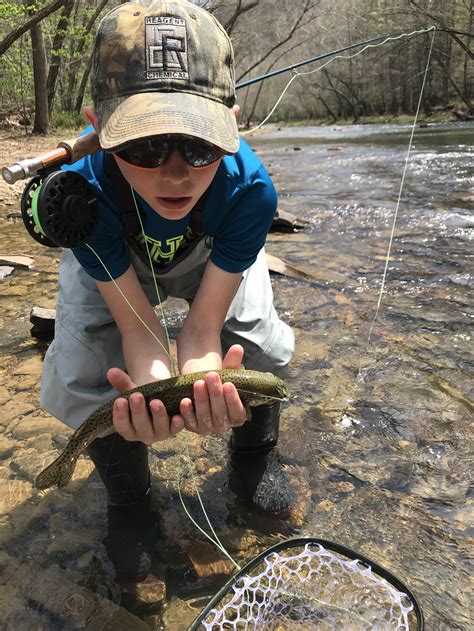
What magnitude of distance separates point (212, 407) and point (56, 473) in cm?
73

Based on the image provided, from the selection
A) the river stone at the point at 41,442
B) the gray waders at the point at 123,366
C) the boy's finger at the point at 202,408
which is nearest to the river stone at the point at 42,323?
the river stone at the point at 41,442

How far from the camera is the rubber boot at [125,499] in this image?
2037 mm

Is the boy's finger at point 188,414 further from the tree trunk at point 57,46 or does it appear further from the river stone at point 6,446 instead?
the tree trunk at point 57,46

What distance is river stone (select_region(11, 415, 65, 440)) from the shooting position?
265 cm

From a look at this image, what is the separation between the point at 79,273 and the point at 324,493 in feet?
4.61

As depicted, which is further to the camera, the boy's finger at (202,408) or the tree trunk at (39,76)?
the tree trunk at (39,76)

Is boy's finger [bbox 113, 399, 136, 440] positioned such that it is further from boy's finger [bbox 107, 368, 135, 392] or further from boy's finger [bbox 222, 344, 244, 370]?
boy's finger [bbox 222, 344, 244, 370]

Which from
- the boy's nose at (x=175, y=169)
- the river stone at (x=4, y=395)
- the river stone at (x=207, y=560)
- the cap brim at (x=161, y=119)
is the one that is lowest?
the river stone at (x=207, y=560)

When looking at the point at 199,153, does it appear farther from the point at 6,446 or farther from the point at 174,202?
the point at 6,446

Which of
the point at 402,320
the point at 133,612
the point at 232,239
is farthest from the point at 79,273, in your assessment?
the point at 402,320

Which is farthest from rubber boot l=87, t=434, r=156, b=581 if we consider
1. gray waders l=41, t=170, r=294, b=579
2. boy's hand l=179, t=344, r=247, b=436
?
boy's hand l=179, t=344, r=247, b=436

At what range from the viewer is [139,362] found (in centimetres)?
200

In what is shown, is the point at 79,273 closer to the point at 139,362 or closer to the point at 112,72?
the point at 139,362

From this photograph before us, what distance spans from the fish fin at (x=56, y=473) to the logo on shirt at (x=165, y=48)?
135 cm
